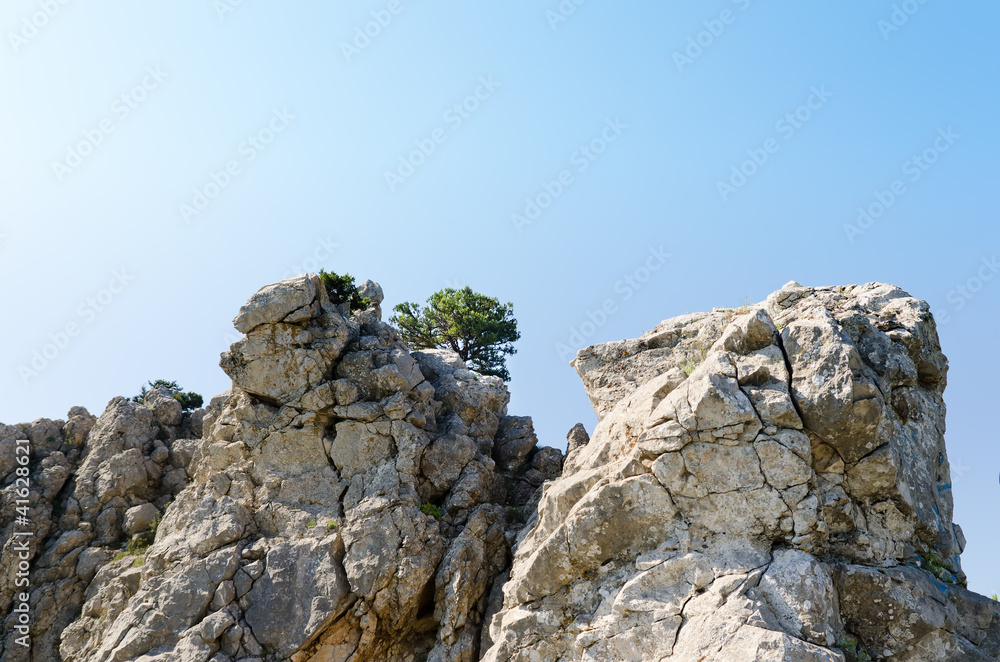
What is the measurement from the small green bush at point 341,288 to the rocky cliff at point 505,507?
909 mm

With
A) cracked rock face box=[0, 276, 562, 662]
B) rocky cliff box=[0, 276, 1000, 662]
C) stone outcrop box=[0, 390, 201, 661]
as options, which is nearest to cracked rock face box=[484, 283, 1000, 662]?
rocky cliff box=[0, 276, 1000, 662]

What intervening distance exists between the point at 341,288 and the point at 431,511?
10.0 meters

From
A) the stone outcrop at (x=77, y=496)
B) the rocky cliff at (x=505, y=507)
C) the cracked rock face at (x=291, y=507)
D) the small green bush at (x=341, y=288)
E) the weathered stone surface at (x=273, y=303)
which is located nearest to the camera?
the rocky cliff at (x=505, y=507)

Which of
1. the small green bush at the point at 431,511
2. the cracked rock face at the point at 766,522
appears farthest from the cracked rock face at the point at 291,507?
the cracked rock face at the point at 766,522

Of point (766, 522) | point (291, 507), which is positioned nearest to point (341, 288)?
point (291, 507)

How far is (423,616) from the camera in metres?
21.4

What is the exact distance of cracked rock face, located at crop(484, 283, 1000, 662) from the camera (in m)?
15.4

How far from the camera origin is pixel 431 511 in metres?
22.5

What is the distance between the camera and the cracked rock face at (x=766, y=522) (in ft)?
50.6

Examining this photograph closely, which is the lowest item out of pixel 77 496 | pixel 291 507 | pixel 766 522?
pixel 766 522

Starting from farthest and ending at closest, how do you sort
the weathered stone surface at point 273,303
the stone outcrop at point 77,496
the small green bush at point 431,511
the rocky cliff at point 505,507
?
1. the weathered stone surface at point 273,303
2. the stone outcrop at point 77,496
3. the small green bush at point 431,511
4. the rocky cliff at point 505,507

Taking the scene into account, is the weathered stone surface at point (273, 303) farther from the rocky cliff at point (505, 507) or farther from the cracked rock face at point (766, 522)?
the cracked rock face at point (766, 522)

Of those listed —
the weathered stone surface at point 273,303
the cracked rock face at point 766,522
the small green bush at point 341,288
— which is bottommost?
the cracked rock face at point 766,522

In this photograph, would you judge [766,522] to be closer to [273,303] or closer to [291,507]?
[291,507]
